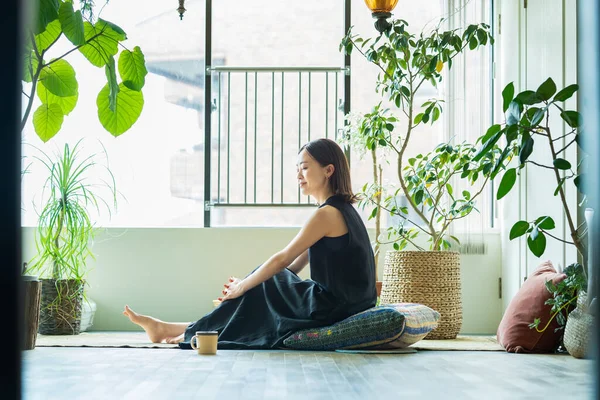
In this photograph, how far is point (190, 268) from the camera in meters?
4.53

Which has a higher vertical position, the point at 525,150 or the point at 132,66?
the point at 132,66

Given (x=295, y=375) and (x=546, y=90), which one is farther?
(x=546, y=90)

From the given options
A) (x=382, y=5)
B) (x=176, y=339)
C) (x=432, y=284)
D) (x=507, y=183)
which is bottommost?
(x=176, y=339)

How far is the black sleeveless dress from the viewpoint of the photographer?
3.14 meters

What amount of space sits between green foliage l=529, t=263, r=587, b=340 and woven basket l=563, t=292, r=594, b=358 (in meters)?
0.05

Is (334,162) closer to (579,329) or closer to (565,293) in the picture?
(565,293)

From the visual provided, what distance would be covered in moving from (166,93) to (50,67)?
1914mm

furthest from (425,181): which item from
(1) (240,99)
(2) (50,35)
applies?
(2) (50,35)

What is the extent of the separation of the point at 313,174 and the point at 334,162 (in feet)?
0.37

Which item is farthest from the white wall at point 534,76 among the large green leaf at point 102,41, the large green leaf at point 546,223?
the large green leaf at point 102,41

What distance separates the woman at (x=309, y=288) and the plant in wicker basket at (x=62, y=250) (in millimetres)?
→ 824

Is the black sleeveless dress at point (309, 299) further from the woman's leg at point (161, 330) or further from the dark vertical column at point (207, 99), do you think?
the dark vertical column at point (207, 99)

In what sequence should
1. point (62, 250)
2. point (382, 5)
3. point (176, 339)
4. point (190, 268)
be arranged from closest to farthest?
point (176, 339)
point (382, 5)
point (62, 250)
point (190, 268)

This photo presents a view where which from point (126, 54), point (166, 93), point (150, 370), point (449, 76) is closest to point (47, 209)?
point (166, 93)
